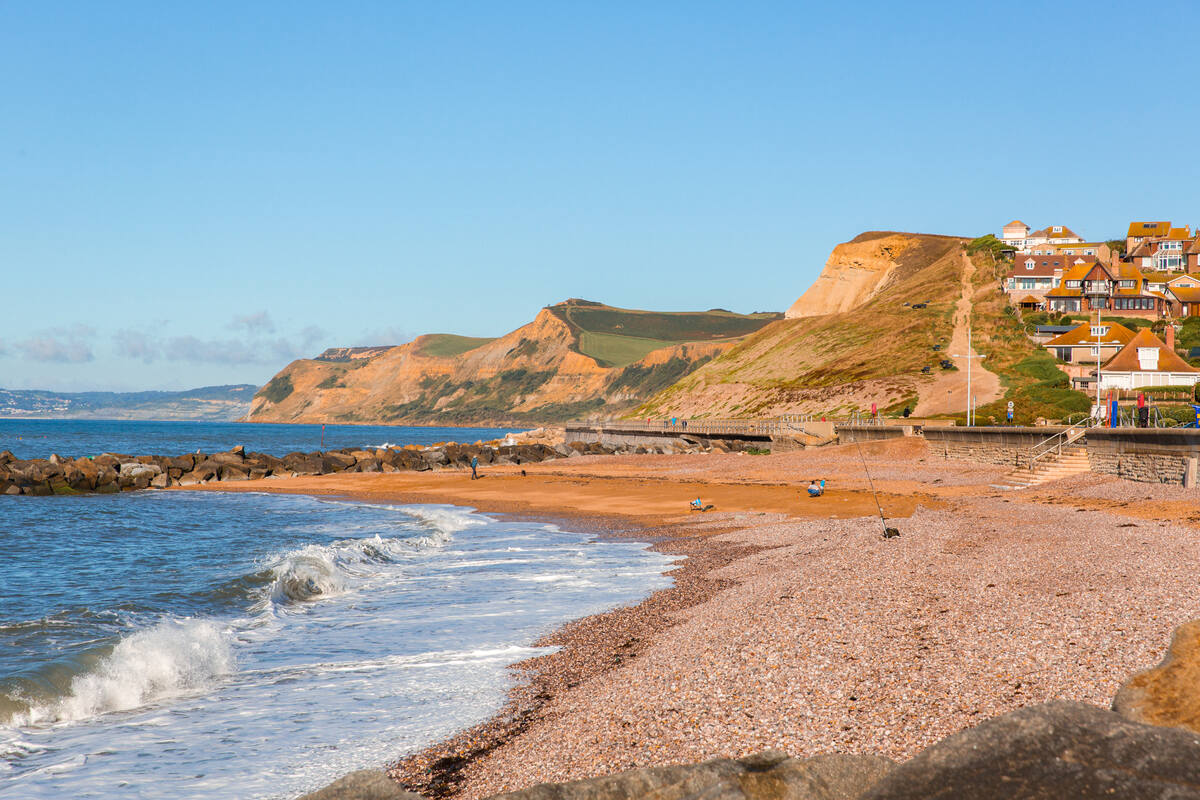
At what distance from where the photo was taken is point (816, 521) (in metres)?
25.1

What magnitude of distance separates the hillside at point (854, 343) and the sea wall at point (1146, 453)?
3985cm

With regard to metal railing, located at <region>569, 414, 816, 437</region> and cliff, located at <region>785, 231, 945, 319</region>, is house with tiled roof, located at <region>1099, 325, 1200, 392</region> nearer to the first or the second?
metal railing, located at <region>569, 414, 816, 437</region>

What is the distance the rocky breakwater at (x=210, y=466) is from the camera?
45.4m

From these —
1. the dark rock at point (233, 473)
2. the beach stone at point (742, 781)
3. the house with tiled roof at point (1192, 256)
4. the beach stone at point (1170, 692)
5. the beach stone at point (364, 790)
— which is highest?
the house with tiled roof at point (1192, 256)

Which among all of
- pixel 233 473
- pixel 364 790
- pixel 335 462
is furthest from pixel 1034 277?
pixel 364 790

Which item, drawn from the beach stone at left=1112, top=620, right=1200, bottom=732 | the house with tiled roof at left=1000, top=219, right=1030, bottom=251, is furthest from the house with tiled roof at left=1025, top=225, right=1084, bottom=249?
the beach stone at left=1112, top=620, right=1200, bottom=732

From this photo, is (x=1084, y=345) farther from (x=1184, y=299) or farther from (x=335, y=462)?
(x=335, y=462)

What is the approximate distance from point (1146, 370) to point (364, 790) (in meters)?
70.7

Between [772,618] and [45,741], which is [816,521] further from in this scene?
[45,741]

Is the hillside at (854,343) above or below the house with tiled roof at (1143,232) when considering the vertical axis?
below

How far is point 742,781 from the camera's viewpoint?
4.73 metres

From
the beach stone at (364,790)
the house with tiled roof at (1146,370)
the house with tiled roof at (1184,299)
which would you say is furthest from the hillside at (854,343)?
the beach stone at (364,790)

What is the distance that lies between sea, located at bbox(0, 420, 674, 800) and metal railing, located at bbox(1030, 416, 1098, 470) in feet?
64.8

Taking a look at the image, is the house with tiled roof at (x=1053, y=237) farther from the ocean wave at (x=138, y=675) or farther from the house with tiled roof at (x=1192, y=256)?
the ocean wave at (x=138, y=675)
